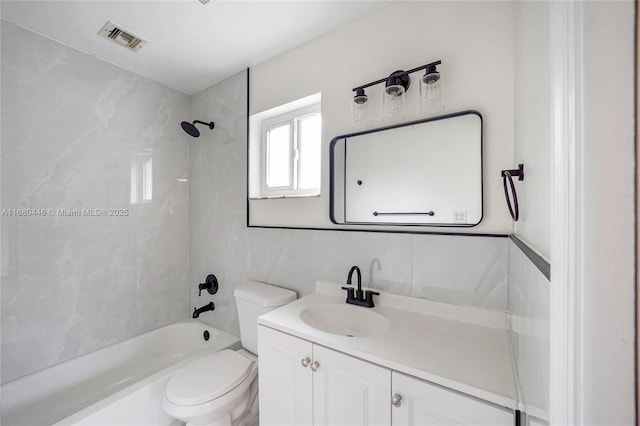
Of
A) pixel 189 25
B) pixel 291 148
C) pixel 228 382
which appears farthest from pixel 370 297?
pixel 189 25

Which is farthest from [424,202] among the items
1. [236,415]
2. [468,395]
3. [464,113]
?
[236,415]

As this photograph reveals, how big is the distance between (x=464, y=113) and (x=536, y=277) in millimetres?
876

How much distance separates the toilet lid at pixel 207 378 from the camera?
1.18 meters

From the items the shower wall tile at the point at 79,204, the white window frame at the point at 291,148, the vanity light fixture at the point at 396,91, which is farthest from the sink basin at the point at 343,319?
the shower wall tile at the point at 79,204

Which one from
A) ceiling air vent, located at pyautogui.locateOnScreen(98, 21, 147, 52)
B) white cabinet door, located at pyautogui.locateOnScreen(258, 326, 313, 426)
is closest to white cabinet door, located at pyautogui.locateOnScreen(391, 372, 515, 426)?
white cabinet door, located at pyautogui.locateOnScreen(258, 326, 313, 426)

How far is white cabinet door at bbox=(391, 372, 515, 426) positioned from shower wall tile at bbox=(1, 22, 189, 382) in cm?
207

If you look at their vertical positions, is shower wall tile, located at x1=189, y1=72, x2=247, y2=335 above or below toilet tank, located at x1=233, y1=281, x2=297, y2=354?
above

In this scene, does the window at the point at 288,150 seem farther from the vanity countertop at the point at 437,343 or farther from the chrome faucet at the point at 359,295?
the vanity countertop at the point at 437,343

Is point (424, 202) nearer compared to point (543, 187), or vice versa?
point (543, 187)

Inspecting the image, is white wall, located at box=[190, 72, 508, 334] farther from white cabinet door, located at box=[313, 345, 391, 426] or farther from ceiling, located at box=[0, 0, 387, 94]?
white cabinet door, located at box=[313, 345, 391, 426]

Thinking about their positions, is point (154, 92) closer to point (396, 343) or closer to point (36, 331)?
point (36, 331)

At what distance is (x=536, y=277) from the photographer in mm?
443

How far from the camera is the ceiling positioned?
131 centimetres

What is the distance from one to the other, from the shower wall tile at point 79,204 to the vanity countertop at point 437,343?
1473 millimetres
